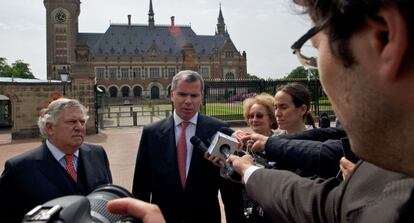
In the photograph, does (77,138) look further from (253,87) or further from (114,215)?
(253,87)

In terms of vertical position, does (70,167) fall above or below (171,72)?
below

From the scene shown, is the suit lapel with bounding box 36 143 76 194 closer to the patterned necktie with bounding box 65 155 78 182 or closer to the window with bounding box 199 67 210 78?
the patterned necktie with bounding box 65 155 78 182

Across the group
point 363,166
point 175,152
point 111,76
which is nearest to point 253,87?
point 175,152

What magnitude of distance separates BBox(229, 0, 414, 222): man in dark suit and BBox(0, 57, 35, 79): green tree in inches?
2733

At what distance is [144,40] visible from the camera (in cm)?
7750

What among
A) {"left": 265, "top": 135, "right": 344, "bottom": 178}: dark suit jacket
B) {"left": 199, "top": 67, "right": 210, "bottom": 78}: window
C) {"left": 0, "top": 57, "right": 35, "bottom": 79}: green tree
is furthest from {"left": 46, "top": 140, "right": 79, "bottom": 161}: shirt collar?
{"left": 199, "top": 67, "right": 210, "bottom": 78}: window

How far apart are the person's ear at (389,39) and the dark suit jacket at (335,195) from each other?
392 mm

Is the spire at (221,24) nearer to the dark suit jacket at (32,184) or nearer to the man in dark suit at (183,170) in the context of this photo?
the man in dark suit at (183,170)

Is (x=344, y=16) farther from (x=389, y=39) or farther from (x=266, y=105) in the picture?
(x=266, y=105)

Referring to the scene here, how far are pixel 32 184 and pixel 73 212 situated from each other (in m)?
2.20

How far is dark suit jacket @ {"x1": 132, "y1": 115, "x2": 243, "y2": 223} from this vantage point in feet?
11.2

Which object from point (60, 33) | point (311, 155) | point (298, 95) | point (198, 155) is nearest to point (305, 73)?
point (298, 95)

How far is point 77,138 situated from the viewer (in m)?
3.30

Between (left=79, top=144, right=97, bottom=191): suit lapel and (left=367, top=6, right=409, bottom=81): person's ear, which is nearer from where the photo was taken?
(left=367, top=6, right=409, bottom=81): person's ear
